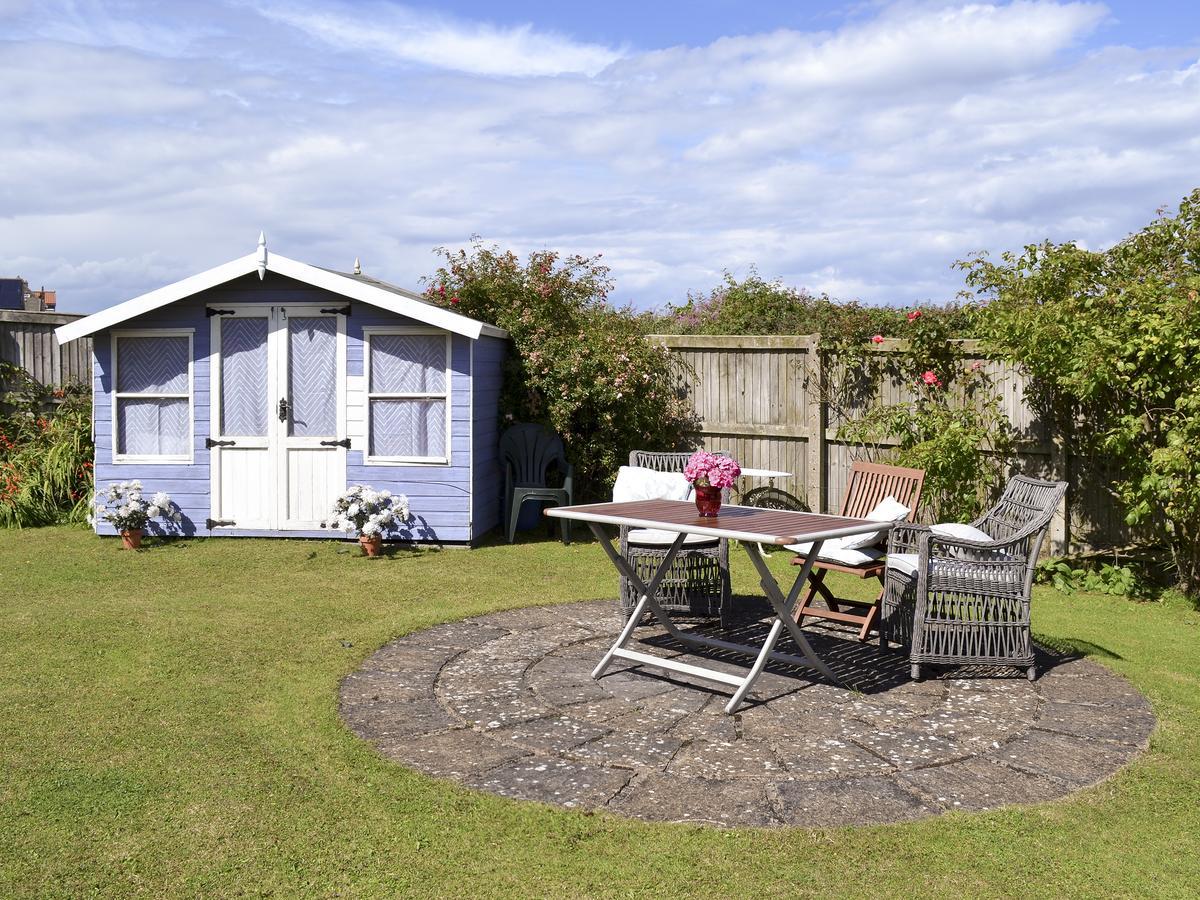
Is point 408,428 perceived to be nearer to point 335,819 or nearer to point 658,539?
point 658,539

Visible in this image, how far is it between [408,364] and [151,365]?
2.48 metres

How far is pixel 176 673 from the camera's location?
5516 mm

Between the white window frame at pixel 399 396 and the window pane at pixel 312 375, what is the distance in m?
0.29

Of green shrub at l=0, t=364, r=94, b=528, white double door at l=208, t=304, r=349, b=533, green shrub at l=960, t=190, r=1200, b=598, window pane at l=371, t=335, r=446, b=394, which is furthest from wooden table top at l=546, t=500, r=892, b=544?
green shrub at l=0, t=364, r=94, b=528

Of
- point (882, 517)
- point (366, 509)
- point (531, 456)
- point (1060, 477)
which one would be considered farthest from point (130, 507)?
point (1060, 477)

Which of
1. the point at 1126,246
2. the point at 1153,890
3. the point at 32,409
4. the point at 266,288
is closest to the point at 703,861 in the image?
the point at 1153,890

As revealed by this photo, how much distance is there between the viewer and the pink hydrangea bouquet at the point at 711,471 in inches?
212

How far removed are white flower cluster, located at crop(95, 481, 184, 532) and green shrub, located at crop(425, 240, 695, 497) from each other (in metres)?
3.25

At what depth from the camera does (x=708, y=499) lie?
213 inches

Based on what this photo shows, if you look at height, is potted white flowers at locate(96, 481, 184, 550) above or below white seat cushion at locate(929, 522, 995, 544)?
below

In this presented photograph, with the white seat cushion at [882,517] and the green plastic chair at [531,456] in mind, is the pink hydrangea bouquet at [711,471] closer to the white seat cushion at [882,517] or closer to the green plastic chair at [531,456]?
the white seat cushion at [882,517]

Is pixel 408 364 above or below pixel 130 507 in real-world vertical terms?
above

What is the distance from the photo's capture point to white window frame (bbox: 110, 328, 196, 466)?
994cm

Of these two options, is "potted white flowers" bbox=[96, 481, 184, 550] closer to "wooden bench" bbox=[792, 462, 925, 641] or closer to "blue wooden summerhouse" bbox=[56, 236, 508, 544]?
"blue wooden summerhouse" bbox=[56, 236, 508, 544]
